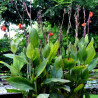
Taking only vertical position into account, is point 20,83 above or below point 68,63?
below

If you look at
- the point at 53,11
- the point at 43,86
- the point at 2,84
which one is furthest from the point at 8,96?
the point at 53,11

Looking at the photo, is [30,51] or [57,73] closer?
[30,51]

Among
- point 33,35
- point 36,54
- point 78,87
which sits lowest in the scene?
point 78,87

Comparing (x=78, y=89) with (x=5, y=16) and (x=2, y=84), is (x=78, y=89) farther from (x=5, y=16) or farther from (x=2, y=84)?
(x=5, y=16)

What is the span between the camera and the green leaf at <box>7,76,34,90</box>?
1.14m

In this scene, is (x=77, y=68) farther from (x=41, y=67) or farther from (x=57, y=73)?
(x=41, y=67)

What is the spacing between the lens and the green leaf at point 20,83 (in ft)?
3.74

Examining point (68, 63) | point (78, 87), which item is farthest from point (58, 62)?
point (78, 87)

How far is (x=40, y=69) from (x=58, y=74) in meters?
0.16

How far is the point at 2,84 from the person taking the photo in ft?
12.3

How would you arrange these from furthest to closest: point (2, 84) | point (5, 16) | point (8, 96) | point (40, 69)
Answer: point (5, 16), point (2, 84), point (8, 96), point (40, 69)

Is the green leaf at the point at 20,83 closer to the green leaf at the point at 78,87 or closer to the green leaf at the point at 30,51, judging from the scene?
the green leaf at the point at 30,51

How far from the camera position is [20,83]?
1164mm

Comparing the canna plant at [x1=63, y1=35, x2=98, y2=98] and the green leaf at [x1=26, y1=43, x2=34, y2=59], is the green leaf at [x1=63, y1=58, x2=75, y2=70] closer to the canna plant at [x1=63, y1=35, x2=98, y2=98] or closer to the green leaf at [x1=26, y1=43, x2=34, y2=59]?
the canna plant at [x1=63, y1=35, x2=98, y2=98]
